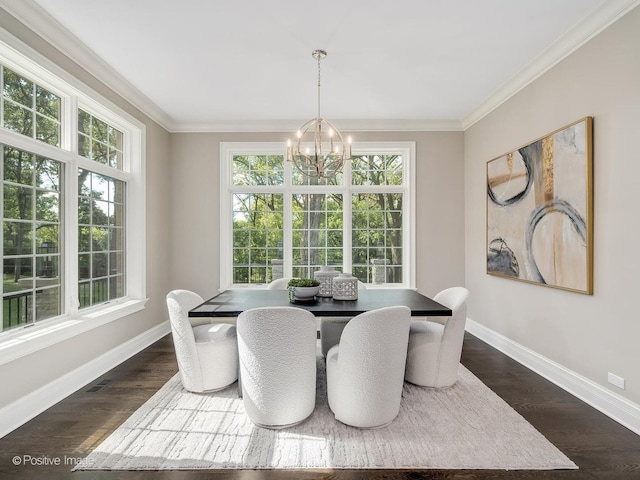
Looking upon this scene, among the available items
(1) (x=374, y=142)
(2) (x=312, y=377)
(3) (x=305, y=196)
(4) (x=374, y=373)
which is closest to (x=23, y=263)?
(2) (x=312, y=377)

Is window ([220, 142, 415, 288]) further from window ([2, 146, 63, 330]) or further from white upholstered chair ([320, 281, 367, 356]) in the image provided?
window ([2, 146, 63, 330])

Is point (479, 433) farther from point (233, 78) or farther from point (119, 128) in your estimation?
point (119, 128)

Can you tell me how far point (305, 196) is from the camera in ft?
15.8

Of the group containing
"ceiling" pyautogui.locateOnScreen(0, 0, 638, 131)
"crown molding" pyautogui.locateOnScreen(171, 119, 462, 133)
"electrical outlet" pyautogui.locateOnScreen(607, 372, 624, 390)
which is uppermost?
"ceiling" pyautogui.locateOnScreen(0, 0, 638, 131)

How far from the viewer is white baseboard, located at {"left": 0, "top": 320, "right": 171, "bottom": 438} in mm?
2184

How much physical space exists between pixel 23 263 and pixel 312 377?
2.24 m

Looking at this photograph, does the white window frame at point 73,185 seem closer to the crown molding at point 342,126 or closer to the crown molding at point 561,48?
the crown molding at point 342,126

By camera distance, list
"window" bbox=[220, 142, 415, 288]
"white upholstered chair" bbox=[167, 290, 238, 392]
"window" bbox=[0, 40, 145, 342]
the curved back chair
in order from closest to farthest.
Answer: "window" bbox=[0, 40, 145, 342] < "white upholstered chair" bbox=[167, 290, 238, 392] < the curved back chair < "window" bbox=[220, 142, 415, 288]

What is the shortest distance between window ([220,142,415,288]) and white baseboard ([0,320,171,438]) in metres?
1.60

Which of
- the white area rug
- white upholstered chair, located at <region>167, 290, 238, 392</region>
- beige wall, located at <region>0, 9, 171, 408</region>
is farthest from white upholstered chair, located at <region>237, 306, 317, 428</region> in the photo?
beige wall, located at <region>0, 9, 171, 408</region>

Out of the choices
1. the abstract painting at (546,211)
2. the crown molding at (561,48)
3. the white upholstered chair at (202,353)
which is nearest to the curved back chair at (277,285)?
the white upholstered chair at (202,353)

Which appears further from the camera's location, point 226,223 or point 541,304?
point 226,223

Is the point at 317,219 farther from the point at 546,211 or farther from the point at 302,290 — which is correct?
the point at 546,211

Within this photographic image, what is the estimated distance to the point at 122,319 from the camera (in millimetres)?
3514
